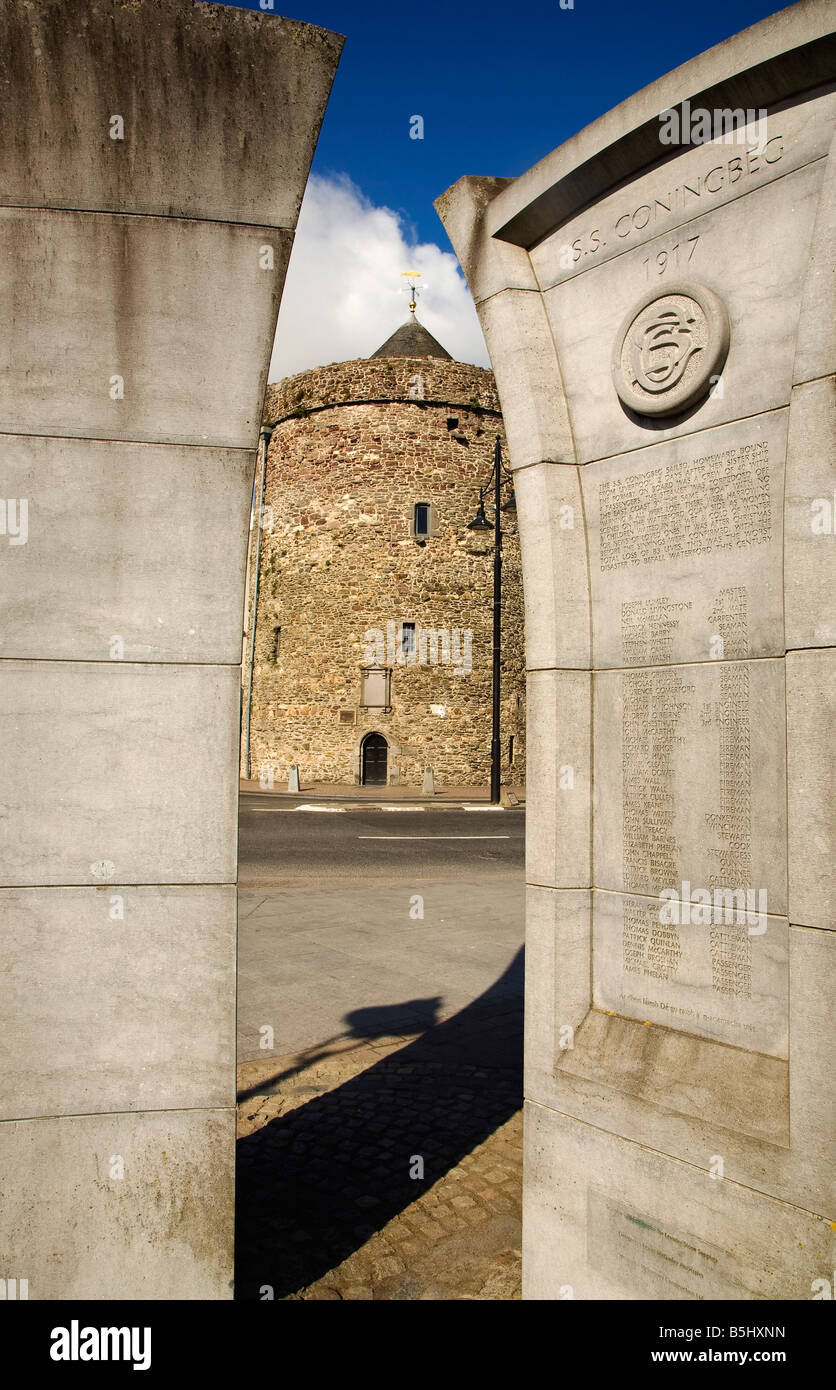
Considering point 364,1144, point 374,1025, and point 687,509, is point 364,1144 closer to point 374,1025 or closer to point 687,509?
point 374,1025

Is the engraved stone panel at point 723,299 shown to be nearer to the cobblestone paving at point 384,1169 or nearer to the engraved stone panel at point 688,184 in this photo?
the engraved stone panel at point 688,184

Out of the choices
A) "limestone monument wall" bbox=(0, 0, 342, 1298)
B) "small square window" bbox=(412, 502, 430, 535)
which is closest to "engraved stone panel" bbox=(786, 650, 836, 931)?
"limestone monument wall" bbox=(0, 0, 342, 1298)

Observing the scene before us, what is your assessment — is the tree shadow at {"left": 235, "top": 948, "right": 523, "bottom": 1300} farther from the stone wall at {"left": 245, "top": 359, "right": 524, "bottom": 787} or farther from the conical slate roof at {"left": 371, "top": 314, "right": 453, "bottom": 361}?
the conical slate roof at {"left": 371, "top": 314, "right": 453, "bottom": 361}

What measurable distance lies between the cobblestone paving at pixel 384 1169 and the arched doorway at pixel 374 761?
2062cm

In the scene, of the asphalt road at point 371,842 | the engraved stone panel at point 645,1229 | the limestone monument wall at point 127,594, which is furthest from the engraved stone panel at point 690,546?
the asphalt road at point 371,842

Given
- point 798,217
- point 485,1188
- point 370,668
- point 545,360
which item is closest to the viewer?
point 798,217

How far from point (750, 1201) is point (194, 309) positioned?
3450mm

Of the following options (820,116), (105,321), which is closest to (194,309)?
(105,321)

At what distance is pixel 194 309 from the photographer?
3.20 metres

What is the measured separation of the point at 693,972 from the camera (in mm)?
3361

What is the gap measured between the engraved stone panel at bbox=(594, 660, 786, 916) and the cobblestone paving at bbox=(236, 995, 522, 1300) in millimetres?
1624

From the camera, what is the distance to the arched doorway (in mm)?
26953

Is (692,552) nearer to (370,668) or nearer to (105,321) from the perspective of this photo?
(105,321)

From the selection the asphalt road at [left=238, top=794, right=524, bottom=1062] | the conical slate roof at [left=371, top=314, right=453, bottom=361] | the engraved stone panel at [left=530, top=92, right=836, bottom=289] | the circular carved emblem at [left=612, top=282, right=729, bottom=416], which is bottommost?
the asphalt road at [left=238, top=794, right=524, bottom=1062]
